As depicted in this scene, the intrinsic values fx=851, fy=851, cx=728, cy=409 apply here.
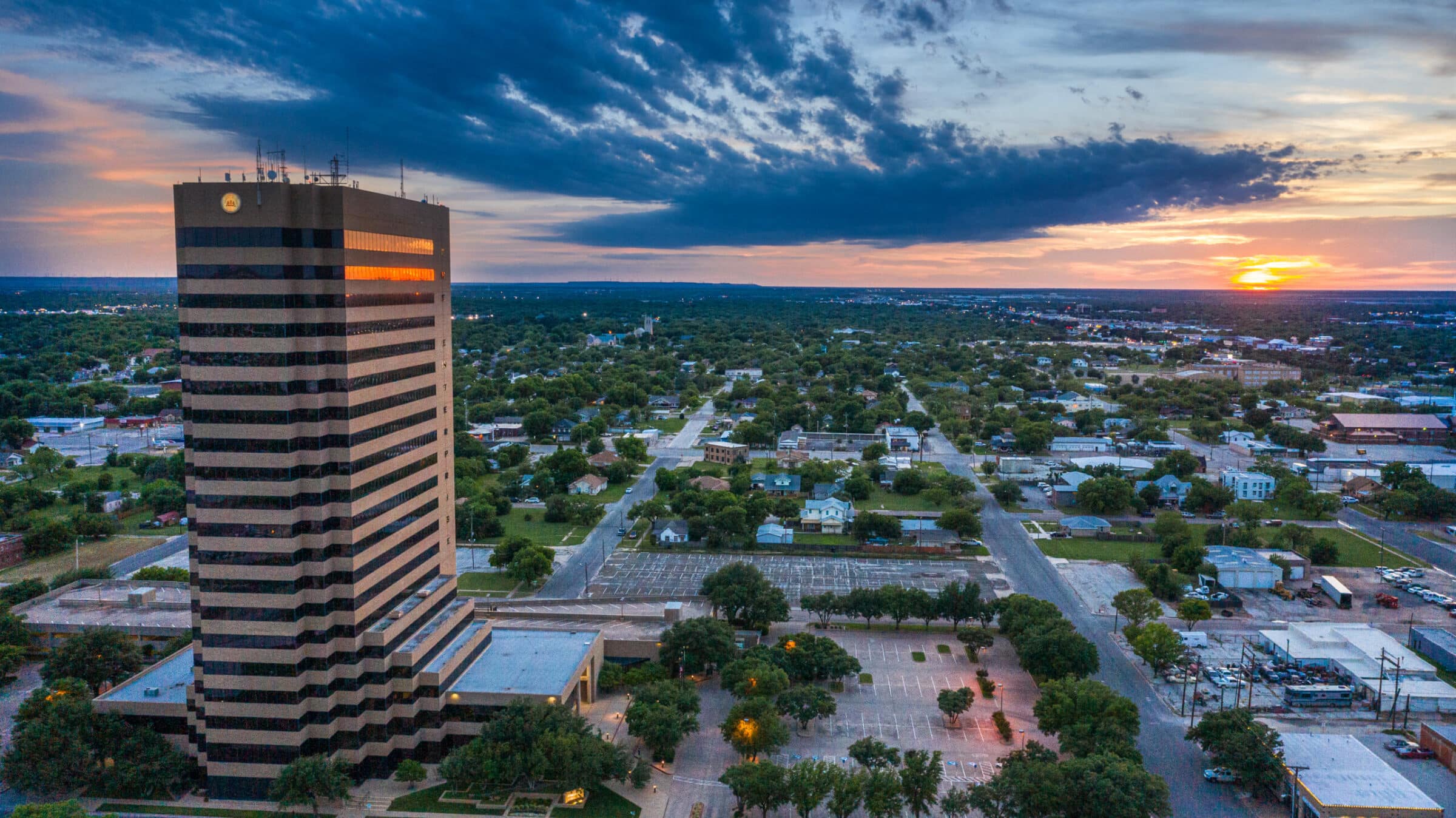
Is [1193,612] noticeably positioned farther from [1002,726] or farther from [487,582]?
[487,582]

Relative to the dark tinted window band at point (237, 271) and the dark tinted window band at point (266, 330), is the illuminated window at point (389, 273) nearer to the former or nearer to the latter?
the dark tinted window band at point (266, 330)

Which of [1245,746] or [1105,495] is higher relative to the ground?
[1105,495]

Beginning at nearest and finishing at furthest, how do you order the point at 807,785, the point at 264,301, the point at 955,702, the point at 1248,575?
the point at 264,301 < the point at 807,785 < the point at 955,702 < the point at 1248,575

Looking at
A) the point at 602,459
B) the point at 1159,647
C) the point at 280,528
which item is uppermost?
the point at 280,528

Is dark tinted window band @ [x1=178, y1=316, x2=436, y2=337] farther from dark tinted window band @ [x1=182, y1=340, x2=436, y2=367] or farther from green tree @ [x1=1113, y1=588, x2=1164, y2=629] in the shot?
green tree @ [x1=1113, y1=588, x2=1164, y2=629]

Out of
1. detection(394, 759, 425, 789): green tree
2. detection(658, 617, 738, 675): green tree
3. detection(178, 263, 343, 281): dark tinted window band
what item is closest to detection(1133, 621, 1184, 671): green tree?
detection(658, 617, 738, 675): green tree

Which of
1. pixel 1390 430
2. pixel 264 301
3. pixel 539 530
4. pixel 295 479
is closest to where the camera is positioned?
pixel 264 301

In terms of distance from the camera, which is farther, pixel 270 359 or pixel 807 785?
pixel 807 785

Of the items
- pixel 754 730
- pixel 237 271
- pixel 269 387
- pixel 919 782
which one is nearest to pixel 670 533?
pixel 754 730
